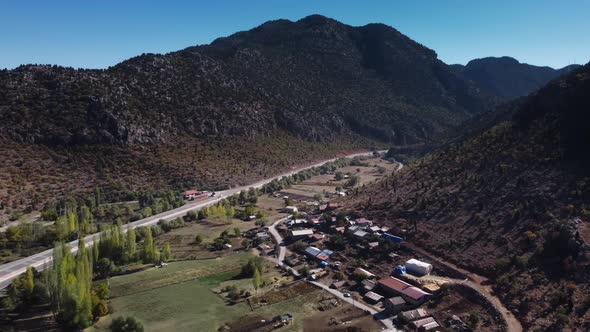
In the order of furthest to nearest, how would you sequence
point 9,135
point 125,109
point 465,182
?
point 125,109
point 9,135
point 465,182

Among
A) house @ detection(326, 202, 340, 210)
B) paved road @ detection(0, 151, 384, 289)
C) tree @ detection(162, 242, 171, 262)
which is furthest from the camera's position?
house @ detection(326, 202, 340, 210)

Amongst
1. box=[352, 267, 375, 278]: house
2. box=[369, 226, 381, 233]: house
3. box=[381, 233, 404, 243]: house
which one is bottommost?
box=[352, 267, 375, 278]: house

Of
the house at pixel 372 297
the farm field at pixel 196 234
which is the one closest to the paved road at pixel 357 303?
the house at pixel 372 297

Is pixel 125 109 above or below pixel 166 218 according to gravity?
above

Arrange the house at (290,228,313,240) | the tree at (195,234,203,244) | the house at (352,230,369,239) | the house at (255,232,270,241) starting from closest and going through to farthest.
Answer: the house at (352,230,369,239) → the house at (290,228,313,240) → the tree at (195,234,203,244) → the house at (255,232,270,241)

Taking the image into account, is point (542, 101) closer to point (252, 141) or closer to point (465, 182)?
point (465, 182)

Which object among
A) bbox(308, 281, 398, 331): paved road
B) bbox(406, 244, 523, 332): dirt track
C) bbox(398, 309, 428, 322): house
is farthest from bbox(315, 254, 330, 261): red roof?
bbox(398, 309, 428, 322): house

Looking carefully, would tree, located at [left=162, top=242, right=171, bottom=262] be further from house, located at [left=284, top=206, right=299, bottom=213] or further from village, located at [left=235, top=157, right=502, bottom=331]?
house, located at [left=284, top=206, right=299, bottom=213]

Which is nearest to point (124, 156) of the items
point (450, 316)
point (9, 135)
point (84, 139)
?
point (84, 139)
